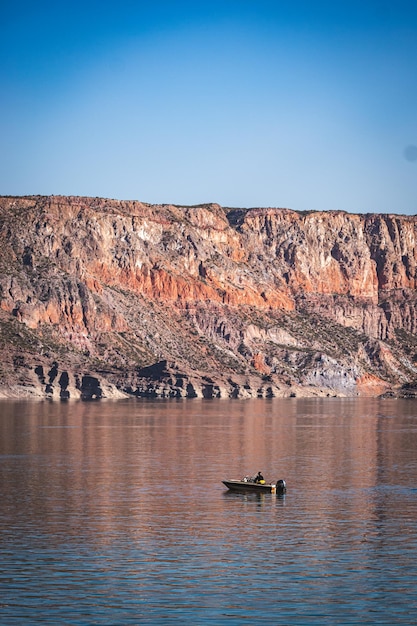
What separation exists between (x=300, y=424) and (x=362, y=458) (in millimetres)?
58196

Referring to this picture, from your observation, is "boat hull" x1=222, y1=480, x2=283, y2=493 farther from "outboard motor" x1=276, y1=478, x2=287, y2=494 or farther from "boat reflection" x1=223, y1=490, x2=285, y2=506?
"boat reflection" x1=223, y1=490, x2=285, y2=506

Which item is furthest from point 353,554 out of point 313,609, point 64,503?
point 64,503

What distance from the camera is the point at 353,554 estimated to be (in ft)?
202

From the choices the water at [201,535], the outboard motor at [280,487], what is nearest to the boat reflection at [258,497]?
the water at [201,535]

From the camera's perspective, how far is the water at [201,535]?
5041cm

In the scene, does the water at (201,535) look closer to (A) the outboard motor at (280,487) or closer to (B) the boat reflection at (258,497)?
(B) the boat reflection at (258,497)

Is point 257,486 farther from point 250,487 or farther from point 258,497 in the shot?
point 258,497

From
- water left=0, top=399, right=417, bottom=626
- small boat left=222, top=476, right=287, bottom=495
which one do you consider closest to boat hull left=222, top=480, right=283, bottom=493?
small boat left=222, top=476, right=287, bottom=495

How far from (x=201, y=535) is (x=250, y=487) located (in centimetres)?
2054

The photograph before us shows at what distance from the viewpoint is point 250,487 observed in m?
87.2

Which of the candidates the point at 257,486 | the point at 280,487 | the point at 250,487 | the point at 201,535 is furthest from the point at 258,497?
the point at 201,535

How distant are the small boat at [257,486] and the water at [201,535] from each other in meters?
0.95

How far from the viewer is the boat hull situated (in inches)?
3413

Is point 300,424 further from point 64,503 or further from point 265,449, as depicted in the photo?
point 64,503
